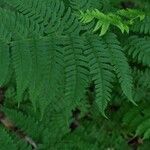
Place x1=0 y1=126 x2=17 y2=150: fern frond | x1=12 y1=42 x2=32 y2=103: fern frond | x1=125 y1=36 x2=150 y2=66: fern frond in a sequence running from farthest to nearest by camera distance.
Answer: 1. x1=0 y1=126 x2=17 y2=150: fern frond
2. x1=125 y1=36 x2=150 y2=66: fern frond
3. x1=12 y1=42 x2=32 y2=103: fern frond

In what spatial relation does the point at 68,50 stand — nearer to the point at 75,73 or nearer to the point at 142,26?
the point at 75,73

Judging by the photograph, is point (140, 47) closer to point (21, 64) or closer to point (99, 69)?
point (99, 69)

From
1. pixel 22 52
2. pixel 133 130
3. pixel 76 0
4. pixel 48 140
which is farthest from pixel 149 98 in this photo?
pixel 22 52

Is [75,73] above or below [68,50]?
below

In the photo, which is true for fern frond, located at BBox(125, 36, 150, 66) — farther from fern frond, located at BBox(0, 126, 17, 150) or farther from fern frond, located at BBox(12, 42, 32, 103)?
fern frond, located at BBox(0, 126, 17, 150)

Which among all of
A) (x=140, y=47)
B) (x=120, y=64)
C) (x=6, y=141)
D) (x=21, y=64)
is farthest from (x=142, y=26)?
(x=6, y=141)

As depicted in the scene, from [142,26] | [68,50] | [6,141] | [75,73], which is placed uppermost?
[142,26]

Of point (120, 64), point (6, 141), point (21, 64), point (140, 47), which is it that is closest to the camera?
point (21, 64)

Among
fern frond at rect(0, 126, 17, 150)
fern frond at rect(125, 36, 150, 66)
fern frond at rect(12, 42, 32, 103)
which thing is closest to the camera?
fern frond at rect(12, 42, 32, 103)

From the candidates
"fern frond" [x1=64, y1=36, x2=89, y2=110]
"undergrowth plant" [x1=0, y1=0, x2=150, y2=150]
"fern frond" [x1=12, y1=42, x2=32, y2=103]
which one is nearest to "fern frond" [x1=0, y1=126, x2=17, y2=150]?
"undergrowth plant" [x1=0, y1=0, x2=150, y2=150]

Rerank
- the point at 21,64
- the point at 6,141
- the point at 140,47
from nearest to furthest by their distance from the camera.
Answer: the point at 21,64 → the point at 140,47 → the point at 6,141

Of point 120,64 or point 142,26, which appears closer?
point 120,64
